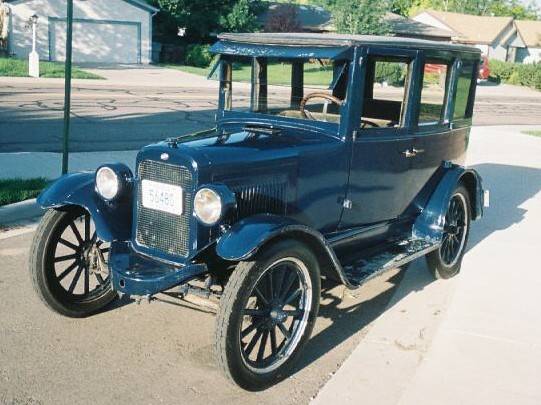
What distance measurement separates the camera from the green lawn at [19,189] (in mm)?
7062

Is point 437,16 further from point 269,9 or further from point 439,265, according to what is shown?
point 439,265

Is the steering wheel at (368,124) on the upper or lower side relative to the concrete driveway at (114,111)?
upper

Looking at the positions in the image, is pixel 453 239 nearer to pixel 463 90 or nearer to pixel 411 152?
pixel 411 152

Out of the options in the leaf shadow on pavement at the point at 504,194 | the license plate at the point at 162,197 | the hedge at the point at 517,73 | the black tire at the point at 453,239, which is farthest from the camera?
the hedge at the point at 517,73

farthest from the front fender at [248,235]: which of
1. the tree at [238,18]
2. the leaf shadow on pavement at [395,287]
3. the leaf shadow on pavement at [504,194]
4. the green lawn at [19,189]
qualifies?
the tree at [238,18]

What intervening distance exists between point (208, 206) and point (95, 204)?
3.28ft

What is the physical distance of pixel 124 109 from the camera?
53.8 ft

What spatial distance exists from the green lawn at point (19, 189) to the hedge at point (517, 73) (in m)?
39.8

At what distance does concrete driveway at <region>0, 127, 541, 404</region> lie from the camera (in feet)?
12.3

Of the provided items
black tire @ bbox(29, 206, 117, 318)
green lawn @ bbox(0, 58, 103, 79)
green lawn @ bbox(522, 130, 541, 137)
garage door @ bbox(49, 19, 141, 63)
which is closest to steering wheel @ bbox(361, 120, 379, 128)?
black tire @ bbox(29, 206, 117, 318)

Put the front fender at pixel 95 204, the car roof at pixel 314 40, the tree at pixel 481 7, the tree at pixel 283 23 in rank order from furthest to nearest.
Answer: the tree at pixel 481 7
the tree at pixel 283 23
the car roof at pixel 314 40
the front fender at pixel 95 204

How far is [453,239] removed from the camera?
19.5 ft

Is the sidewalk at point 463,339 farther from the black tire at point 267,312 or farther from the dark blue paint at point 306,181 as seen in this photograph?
the dark blue paint at point 306,181

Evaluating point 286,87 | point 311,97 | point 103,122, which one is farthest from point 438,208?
point 103,122
